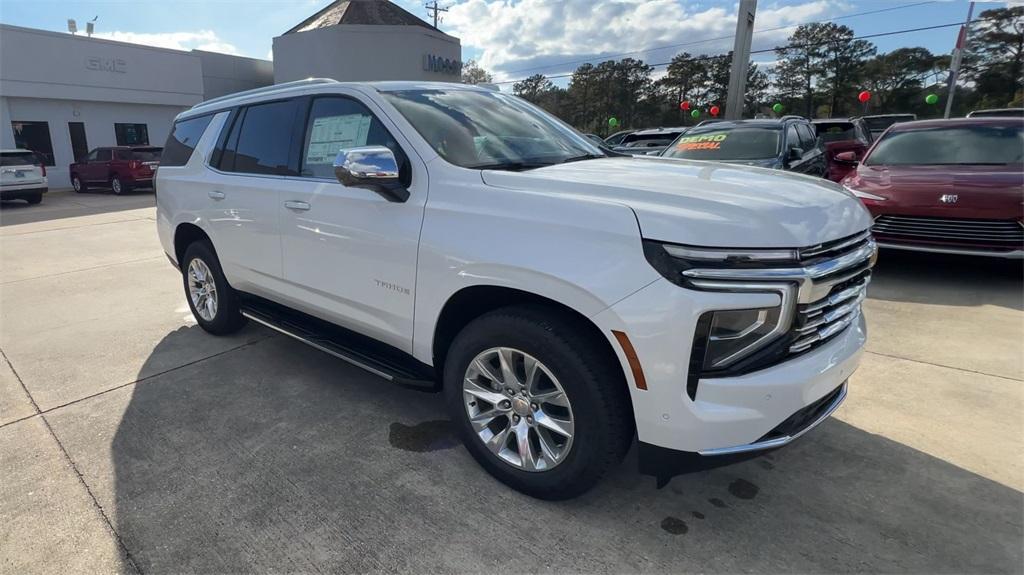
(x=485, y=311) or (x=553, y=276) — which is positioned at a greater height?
(x=553, y=276)

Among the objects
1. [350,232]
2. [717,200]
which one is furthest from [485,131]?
[717,200]

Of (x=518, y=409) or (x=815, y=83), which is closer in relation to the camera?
(x=518, y=409)

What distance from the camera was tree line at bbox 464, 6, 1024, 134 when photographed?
4412cm

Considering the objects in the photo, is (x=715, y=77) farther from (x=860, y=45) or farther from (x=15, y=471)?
(x=15, y=471)

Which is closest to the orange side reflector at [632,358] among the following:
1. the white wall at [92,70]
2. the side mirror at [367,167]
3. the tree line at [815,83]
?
the side mirror at [367,167]

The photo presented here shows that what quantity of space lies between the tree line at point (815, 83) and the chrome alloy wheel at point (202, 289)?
4389cm

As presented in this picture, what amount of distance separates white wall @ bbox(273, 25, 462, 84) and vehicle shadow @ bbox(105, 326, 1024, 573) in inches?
972

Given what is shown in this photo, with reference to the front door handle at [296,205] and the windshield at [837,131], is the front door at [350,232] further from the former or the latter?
the windshield at [837,131]

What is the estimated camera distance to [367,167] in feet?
8.57

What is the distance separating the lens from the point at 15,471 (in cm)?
287

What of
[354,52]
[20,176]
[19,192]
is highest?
[354,52]

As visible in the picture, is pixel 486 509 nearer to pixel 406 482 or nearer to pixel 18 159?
pixel 406 482

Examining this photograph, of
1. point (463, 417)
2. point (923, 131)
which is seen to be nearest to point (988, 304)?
point (923, 131)

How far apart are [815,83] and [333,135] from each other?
206ft
